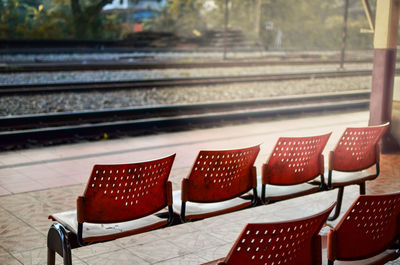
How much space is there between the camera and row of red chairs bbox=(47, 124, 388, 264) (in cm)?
361

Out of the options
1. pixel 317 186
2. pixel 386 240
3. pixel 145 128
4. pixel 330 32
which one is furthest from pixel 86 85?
pixel 330 32

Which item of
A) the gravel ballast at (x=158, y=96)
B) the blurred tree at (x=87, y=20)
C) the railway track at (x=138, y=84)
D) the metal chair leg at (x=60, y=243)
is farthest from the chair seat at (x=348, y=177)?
the blurred tree at (x=87, y=20)

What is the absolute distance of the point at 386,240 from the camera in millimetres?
3285

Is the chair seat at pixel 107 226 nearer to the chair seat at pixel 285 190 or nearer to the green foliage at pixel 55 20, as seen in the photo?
the chair seat at pixel 285 190

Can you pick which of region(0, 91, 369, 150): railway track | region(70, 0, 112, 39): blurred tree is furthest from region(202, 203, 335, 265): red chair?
region(70, 0, 112, 39): blurred tree

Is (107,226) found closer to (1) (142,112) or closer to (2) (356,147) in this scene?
(2) (356,147)

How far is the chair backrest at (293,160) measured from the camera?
462 cm

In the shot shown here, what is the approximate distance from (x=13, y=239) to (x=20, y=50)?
2117cm

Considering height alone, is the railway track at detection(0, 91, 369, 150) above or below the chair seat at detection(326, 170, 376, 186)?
below

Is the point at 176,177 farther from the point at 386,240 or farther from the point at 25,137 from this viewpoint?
the point at 386,240

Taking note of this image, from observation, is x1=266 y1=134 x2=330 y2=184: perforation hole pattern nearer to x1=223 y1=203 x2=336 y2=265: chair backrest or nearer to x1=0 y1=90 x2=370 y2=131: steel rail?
x1=223 y1=203 x2=336 y2=265: chair backrest

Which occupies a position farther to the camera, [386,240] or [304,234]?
[386,240]

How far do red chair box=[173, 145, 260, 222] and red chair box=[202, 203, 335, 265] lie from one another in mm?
1353

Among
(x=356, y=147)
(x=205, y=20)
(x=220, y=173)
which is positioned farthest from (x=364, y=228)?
(x=205, y=20)
